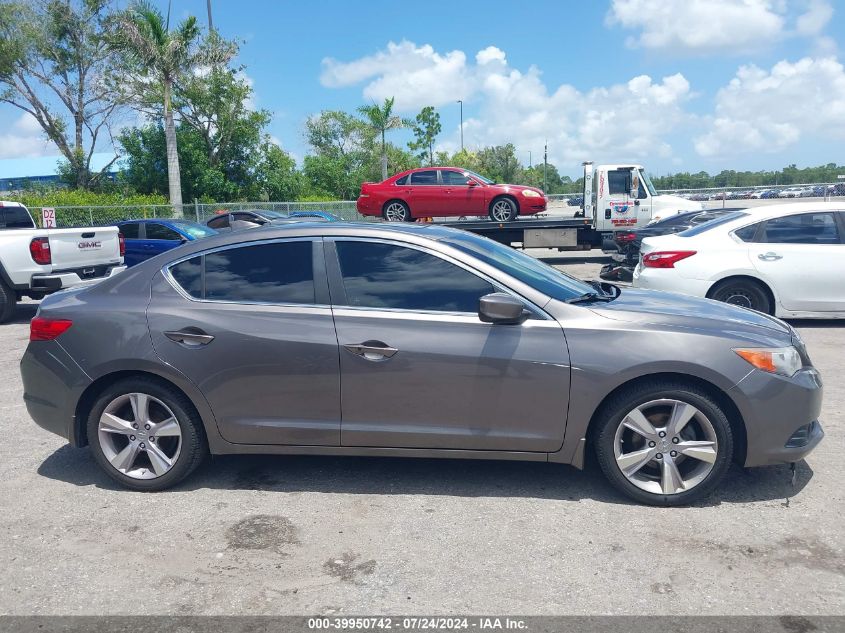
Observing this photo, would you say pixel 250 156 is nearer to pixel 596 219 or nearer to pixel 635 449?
pixel 596 219

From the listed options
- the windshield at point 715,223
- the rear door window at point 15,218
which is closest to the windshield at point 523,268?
the windshield at point 715,223

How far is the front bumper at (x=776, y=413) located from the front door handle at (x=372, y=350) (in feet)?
6.20

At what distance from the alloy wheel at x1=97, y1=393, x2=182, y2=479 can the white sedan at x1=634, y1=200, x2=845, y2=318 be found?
645 cm

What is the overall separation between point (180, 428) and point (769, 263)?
7.34m

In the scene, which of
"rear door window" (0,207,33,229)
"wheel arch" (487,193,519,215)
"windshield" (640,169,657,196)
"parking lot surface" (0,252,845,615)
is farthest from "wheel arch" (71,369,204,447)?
"windshield" (640,169,657,196)

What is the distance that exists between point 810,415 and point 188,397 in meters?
3.57

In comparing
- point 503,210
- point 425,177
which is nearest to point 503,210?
point 503,210

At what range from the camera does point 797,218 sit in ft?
29.1

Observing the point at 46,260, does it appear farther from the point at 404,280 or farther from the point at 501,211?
the point at 501,211

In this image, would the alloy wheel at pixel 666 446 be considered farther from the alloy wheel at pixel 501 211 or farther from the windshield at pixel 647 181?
the windshield at pixel 647 181

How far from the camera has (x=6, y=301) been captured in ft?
34.9

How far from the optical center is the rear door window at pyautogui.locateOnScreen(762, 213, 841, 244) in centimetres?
883

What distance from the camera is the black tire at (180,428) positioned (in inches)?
168

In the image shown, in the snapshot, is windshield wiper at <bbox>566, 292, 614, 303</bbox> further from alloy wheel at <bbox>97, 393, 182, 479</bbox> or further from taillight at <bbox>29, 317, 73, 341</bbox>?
taillight at <bbox>29, 317, 73, 341</bbox>
